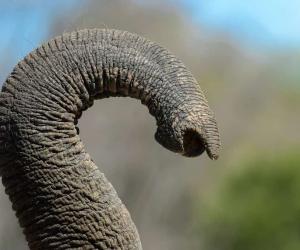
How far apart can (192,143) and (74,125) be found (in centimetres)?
25

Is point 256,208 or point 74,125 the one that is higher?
point 256,208

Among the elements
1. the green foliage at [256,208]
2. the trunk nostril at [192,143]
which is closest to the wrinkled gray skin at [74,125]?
the trunk nostril at [192,143]

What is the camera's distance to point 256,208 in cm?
1559

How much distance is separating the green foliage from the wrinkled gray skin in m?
12.6

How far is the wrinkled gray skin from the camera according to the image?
95.3 inches

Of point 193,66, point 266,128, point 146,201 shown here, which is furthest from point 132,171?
point 266,128

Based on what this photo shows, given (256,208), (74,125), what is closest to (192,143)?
(74,125)

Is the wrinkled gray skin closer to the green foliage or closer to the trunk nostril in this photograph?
the trunk nostril

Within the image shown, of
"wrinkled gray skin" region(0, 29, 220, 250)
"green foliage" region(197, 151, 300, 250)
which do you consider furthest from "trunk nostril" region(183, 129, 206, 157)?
"green foliage" region(197, 151, 300, 250)

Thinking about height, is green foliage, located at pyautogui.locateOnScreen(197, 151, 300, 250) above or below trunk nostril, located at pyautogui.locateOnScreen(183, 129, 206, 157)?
above

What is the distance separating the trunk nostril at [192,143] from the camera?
2.41m

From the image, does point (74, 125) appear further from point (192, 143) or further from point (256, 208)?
point (256, 208)

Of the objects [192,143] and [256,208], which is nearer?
[192,143]

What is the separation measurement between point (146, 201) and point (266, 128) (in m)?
2.69
